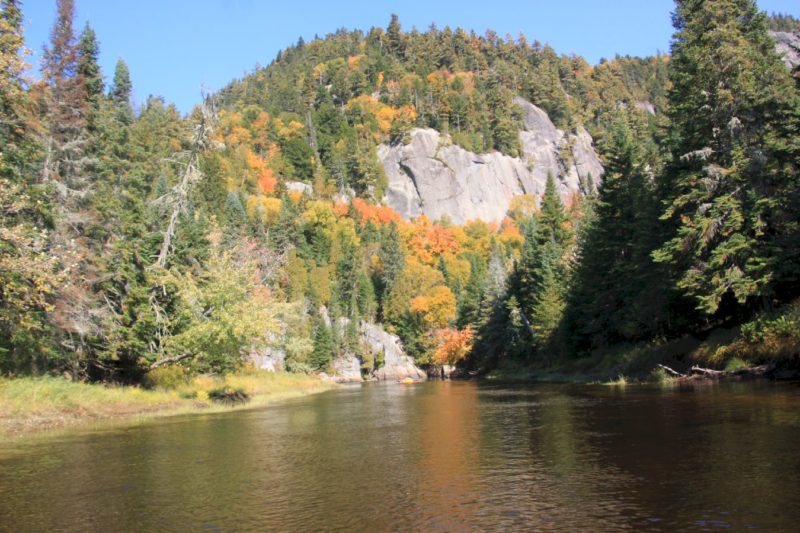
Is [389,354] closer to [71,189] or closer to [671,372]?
[71,189]

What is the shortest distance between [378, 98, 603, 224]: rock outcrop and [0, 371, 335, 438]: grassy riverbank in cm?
12167

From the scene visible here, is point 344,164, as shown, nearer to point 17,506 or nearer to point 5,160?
point 5,160

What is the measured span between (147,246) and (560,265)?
160ft

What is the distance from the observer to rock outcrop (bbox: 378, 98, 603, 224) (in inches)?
6309

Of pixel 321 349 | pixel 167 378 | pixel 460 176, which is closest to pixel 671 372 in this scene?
pixel 167 378

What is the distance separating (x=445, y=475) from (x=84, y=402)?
2264 cm

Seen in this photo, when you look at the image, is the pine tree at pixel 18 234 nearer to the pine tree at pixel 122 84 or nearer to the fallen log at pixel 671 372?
the fallen log at pixel 671 372

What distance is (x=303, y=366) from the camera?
82.2 meters

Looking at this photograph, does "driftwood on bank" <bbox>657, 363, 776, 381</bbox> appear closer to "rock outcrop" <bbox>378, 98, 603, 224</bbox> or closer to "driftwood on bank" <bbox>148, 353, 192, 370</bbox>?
"driftwood on bank" <bbox>148, 353, 192, 370</bbox>

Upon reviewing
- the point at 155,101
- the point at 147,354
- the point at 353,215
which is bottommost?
the point at 147,354

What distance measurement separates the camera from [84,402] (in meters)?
28.5

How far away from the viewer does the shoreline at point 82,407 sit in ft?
77.3

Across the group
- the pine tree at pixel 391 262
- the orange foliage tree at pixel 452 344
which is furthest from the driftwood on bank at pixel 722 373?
the pine tree at pixel 391 262

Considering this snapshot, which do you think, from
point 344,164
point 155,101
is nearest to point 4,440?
point 344,164
